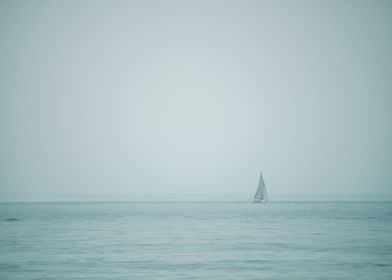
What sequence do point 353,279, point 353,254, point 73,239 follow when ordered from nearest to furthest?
1. point 353,279
2. point 353,254
3. point 73,239

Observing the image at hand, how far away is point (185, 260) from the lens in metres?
39.8

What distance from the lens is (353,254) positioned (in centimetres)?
4291

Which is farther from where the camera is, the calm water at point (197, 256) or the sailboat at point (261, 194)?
the sailboat at point (261, 194)

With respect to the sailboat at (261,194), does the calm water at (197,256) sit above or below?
below

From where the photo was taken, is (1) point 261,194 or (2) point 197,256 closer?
(2) point 197,256

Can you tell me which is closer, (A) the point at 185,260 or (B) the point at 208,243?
(A) the point at 185,260

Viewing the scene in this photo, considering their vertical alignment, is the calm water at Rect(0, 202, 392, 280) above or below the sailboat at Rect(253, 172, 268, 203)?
below

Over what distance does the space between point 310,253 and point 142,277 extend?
17.0 m

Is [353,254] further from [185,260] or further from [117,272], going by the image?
[117,272]

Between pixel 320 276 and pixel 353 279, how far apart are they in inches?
82.4

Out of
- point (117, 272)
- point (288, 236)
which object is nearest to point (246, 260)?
point (117, 272)

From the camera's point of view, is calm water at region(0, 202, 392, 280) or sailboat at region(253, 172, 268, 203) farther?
sailboat at region(253, 172, 268, 203)

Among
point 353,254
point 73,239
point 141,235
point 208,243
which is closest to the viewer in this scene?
point 353,254

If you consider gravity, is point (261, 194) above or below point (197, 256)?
above
